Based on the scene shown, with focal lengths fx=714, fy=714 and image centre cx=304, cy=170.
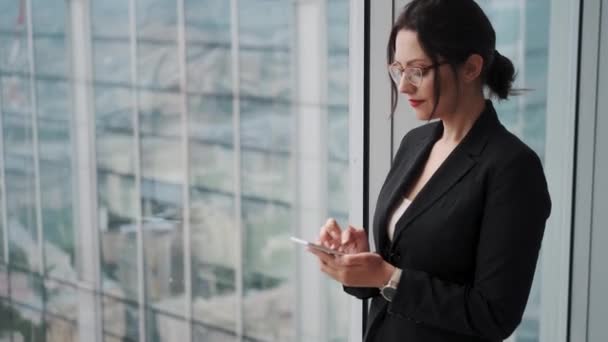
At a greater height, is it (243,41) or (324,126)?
(243,41)

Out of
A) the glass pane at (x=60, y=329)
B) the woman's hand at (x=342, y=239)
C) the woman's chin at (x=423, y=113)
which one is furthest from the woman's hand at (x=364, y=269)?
the glass pane at (x=60, y=329)

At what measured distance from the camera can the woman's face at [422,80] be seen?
1128 mm

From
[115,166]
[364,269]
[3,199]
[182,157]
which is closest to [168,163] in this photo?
[182,157]

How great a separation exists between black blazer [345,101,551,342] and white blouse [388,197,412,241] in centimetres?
4

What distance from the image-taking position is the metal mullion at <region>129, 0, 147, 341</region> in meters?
2.07

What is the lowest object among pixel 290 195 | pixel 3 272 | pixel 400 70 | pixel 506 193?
pixel 3 272

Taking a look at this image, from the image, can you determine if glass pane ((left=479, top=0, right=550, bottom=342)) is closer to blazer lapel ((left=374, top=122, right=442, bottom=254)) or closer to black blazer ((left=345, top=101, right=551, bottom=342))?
blazer lapel ((left=374, top=122, right=442, bottom=254))

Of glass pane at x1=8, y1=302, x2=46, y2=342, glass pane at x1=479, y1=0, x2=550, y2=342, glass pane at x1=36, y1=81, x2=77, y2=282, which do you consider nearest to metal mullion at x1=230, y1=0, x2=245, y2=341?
glass pane at x1=36, y1=81, x2=77, y2=282

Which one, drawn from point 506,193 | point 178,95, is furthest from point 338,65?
point 506,193

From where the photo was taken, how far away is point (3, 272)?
2045 mm

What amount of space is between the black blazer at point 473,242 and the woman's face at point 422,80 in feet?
0.24

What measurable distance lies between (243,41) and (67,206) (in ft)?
2.36

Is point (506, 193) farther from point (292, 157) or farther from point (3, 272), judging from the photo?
point (3, 272)

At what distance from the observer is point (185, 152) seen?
2.19m
